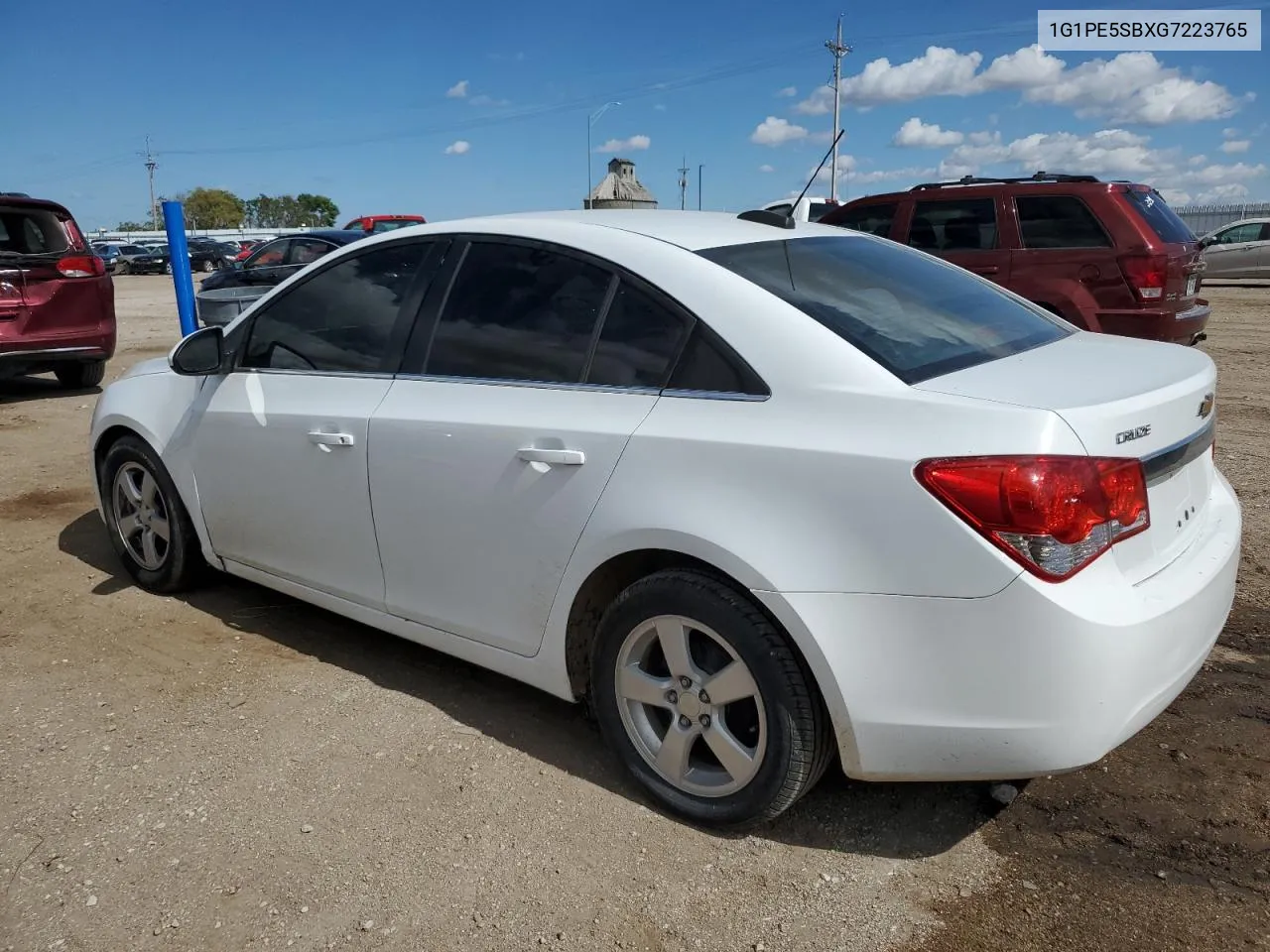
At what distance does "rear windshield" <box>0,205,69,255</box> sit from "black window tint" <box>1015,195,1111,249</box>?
8.64 meters

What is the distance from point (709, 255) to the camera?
285cm

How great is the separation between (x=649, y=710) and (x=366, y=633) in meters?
1.72

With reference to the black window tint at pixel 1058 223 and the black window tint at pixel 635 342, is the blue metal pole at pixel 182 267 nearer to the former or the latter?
the black window tint at pixel 635 342

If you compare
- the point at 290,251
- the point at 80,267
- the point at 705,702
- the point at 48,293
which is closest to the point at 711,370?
the point at 705,702

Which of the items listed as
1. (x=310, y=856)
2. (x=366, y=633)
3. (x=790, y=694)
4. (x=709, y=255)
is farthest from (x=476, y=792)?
(x=709, y=255)

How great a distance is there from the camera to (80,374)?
10.4 m

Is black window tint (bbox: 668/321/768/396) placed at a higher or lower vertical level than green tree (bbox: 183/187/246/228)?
lower

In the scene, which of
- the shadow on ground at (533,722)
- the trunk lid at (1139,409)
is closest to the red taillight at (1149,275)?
the trunk lid at (1139,409)

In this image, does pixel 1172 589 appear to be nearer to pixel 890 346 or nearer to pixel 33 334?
pixel 890 346

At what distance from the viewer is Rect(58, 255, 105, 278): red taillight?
9.28m

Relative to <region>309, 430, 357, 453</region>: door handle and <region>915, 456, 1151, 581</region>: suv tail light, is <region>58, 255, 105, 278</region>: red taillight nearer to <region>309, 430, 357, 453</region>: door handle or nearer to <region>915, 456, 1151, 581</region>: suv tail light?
<region>309, 430, 357, 453</region>: door handle

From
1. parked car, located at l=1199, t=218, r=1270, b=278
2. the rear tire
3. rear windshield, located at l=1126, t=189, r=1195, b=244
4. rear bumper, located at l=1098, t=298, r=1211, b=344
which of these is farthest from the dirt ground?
parked car, located at l=1199, t=218, r=1270, b=278

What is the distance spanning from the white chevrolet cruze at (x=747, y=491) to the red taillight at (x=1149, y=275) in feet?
17.5

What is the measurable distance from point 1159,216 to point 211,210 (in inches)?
5404
